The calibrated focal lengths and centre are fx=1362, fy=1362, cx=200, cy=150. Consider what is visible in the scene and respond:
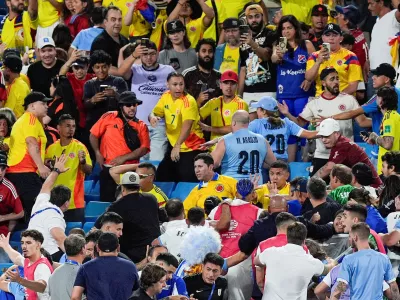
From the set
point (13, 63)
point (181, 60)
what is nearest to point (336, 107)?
point (181, 60)

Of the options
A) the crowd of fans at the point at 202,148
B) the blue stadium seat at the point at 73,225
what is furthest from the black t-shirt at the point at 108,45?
the blue stadium seat at the point at 73,225

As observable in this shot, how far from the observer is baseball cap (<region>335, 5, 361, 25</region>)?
18781 mm

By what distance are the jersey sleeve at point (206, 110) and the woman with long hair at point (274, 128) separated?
98 centimetres

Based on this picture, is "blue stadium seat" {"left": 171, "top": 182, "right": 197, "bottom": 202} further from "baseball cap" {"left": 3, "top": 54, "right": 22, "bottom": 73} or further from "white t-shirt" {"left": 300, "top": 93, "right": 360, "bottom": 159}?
"baseball cap" {"left": 3, "top": 54, "right": 22, "bottom": 73}

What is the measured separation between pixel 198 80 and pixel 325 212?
4.64 meters

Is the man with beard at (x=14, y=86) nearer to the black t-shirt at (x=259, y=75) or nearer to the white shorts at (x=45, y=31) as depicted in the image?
the white shorts at (x=45, y=31)

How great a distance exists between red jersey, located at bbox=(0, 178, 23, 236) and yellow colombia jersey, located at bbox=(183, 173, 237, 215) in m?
2.07

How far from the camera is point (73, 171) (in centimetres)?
1588

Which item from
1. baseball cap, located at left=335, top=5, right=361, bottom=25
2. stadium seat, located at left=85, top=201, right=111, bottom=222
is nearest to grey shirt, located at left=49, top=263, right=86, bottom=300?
stadium seat, located at left=85, top=201, right=111, bottom=222

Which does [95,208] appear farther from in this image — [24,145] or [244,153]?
[244,153]

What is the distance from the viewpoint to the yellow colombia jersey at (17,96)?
17562mm

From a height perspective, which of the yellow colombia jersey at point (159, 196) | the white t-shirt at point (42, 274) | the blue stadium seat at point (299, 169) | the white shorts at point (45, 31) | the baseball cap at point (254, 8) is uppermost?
the baseball cap at point (254, 8)

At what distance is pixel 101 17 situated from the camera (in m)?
18.7

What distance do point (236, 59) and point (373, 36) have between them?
194 cm
